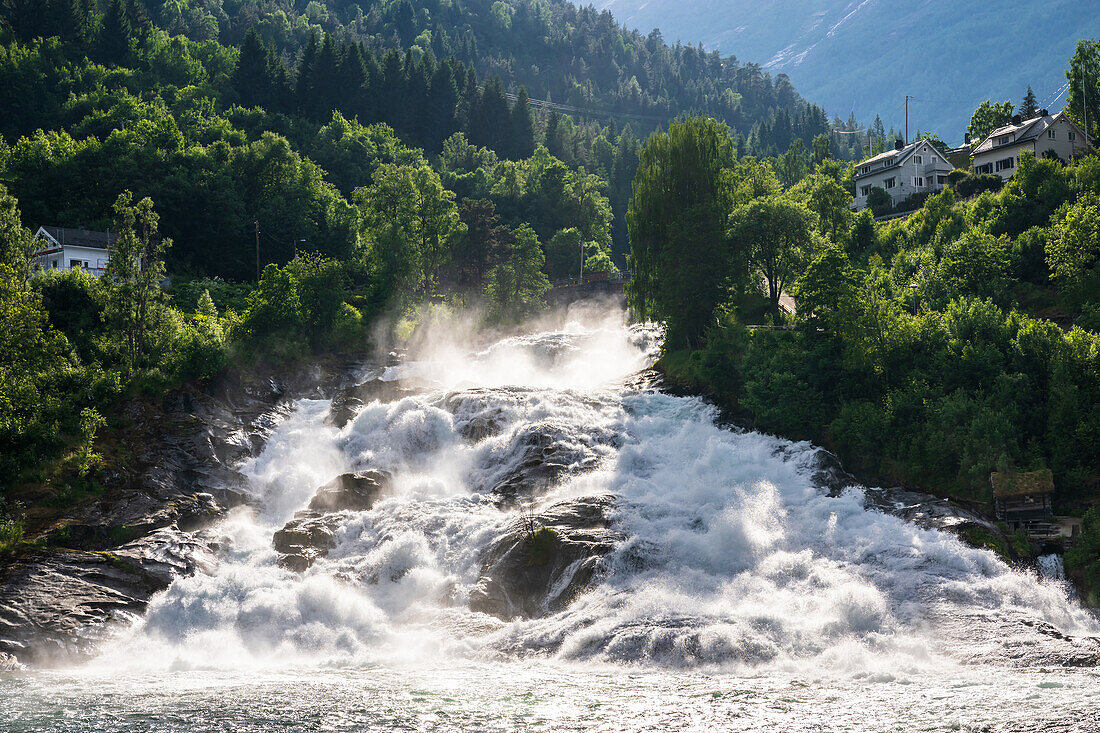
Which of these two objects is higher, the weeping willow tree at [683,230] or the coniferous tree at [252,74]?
the coniferous tree at [252,74]

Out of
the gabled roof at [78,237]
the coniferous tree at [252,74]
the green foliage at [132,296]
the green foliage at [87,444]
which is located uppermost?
the coniferous tree at [252,74]

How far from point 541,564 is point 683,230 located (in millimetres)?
35719

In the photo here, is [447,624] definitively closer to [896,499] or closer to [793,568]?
[793,568]

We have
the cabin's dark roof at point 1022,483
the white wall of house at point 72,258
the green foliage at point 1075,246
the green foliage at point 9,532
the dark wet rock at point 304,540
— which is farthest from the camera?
the white wall of house at point 72,258

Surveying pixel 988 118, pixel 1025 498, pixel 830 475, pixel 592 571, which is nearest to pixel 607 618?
pixel 592 571

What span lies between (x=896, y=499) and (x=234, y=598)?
105 ft

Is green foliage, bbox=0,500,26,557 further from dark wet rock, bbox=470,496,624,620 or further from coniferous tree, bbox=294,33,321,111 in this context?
coniferous tree, bbox=294,33,321,111

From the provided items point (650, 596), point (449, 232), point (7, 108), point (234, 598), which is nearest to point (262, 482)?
point (234, 598)

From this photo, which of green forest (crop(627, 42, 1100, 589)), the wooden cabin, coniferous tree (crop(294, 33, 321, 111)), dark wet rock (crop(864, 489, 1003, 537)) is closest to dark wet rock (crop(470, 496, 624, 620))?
dark wet rock (crop(864, 489, 1003, 537))

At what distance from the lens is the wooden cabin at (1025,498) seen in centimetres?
4209

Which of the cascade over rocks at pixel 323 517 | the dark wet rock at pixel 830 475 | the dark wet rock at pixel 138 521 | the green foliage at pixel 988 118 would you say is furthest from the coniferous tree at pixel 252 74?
the dark wet rock at pixel 830 475

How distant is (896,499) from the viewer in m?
44.3

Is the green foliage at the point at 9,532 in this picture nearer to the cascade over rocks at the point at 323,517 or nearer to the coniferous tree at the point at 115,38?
the cascade over rocks at the point at 323,517

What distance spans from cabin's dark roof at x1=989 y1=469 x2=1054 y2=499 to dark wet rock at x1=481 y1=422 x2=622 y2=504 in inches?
789
